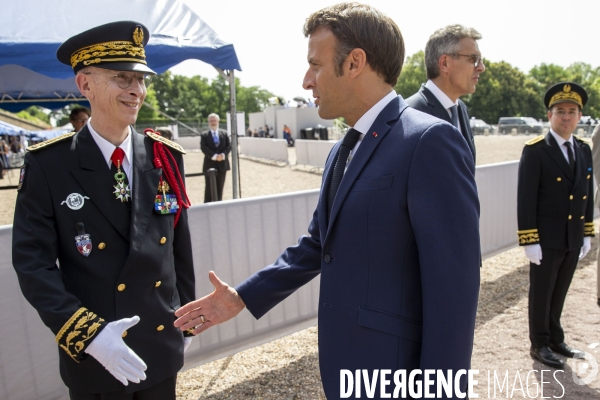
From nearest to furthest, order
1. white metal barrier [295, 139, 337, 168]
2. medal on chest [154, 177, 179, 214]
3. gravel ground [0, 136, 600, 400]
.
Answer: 1. medal on chest [154, 177, 179, 214]
2. gravel ground [0, 136, 600, 400]
3. white metal barrier [295, 139, 337, 168]

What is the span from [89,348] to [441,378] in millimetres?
1240

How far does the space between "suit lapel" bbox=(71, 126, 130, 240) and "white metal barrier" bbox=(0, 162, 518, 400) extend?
4.09 ft

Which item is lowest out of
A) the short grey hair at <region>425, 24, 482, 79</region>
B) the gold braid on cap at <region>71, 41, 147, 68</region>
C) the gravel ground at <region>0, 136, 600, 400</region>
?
the gravel ground at <region>0, 136, 600, 400</region>

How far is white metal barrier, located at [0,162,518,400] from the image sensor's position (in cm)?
290

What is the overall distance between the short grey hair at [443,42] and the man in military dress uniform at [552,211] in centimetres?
135

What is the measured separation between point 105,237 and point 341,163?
1.00m

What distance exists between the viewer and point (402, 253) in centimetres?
149

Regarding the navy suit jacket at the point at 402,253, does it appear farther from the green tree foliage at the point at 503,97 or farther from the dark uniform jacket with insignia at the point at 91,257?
the green tree foliage at the point at 503,97

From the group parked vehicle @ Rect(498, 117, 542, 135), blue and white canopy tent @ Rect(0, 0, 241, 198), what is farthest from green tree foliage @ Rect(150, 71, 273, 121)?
blue and white canopy tent @ Rect(0, 0, 241, 198)

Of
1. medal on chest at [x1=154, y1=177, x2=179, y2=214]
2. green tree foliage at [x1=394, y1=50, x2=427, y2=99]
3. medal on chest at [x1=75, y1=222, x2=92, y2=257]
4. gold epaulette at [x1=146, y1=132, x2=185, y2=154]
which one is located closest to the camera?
medal on chest at [x1=75, y1=222, x2=92, y2=257]

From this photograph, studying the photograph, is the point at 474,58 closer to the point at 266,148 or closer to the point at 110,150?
the point at 110,150

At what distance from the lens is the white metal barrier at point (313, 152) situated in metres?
18.4

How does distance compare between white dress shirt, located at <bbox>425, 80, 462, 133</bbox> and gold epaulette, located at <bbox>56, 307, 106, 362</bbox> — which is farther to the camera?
white dress shirt, located at <bbox>425, 80, 462, 133</bbox>

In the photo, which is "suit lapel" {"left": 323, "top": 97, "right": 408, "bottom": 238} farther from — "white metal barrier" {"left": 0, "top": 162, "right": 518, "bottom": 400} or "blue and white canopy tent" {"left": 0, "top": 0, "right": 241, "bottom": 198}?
"blue and white canopy tent" {"left": 0, "top": 0, "right": 241, "bottom": 198}
